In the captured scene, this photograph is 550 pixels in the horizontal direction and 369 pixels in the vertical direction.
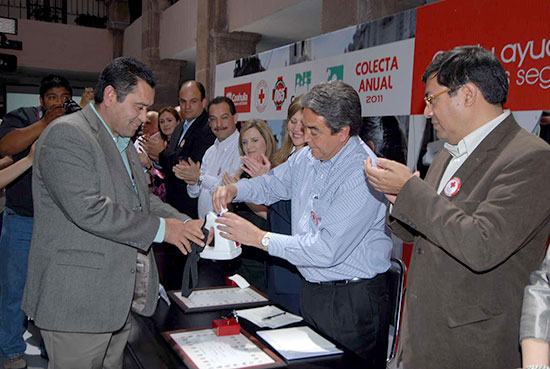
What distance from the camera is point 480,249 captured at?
124cm

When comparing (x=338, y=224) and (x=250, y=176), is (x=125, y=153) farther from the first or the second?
(x=250, y=176)

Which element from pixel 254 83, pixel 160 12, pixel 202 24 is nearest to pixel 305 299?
pixel 254 83

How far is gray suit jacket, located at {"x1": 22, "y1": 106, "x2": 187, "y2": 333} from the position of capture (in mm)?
1598

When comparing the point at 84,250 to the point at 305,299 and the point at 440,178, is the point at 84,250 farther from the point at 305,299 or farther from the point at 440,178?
the point at 440,178

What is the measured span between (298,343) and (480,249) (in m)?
0.66

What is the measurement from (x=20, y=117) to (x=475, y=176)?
2802 mm

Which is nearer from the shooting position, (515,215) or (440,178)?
(515,215)

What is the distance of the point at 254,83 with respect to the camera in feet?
17.5

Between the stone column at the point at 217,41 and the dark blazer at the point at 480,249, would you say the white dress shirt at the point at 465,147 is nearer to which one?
the dark blazer at the point at 480,249

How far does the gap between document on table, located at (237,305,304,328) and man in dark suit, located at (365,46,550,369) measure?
468 millimetres

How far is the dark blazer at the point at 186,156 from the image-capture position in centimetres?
415

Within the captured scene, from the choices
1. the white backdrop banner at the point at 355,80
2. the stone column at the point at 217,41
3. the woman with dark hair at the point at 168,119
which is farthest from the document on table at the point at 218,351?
the stone column at the point at 217,41

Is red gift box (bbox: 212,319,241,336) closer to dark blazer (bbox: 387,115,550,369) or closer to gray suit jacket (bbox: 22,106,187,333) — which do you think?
gray suit jacket (bbox: 22,106,187,333)

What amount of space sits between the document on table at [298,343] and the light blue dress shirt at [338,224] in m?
0.27
